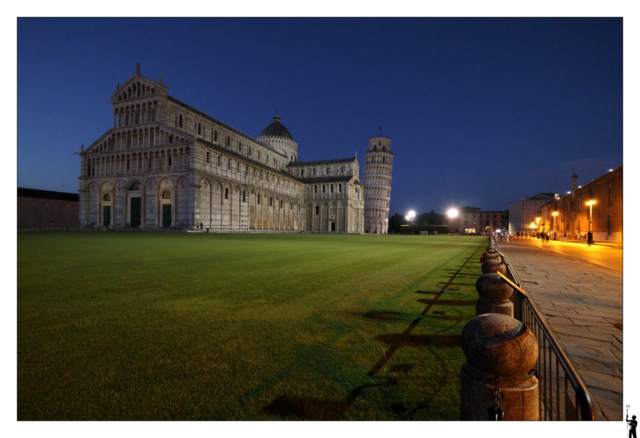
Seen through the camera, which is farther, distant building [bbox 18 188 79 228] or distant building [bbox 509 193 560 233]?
distant building [bbox 509 193 560 233]

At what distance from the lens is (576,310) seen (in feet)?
19.1

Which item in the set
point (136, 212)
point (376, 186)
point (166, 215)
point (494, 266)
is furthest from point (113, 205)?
point (376, 186)

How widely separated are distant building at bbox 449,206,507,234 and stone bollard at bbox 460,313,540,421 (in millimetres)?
132769

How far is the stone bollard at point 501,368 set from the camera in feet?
7.06

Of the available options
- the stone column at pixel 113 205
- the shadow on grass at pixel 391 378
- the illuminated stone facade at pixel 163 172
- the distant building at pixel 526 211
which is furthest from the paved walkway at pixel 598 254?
the distant building at pixel 526 211

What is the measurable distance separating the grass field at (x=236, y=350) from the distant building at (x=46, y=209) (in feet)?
219

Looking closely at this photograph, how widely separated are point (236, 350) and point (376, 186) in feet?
320

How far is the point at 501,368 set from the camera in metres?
2.18

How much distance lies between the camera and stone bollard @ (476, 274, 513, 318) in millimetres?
4152

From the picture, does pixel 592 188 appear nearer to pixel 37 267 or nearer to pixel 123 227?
pixel 37 267

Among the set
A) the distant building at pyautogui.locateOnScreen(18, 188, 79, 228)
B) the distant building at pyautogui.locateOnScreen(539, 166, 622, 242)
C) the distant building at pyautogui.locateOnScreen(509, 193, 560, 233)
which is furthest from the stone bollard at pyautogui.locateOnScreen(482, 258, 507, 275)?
the distant building at pyautogui.locateOnScreen(509, 193, 560, 233)

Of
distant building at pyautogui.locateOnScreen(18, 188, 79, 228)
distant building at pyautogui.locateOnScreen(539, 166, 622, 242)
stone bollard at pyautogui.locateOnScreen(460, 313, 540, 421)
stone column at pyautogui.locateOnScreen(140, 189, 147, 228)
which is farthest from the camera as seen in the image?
distant building at pyautogui.locateOnScreen(18, 188, 79, 228)

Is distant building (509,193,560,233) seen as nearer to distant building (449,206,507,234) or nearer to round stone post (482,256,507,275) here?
distant building (449,206,507,234)

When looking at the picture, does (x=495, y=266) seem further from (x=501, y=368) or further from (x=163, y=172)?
(x=163, y=172)
